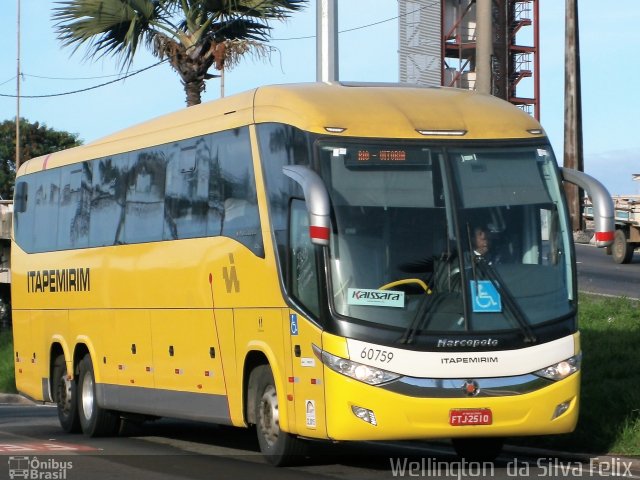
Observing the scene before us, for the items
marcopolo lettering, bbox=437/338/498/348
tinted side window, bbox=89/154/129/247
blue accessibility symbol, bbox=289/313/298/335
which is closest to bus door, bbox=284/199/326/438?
blue accessibility symbol, bbox=289/313/298/335

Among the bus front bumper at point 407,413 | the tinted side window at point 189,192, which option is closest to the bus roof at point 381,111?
the tinted side window at point 189,192

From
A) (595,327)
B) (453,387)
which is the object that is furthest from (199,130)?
(595,327)

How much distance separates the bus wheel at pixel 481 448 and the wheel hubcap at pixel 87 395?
6.40 metres

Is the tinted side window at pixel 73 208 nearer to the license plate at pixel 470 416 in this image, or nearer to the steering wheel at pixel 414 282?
→ the steering wheel at pixel 414 282

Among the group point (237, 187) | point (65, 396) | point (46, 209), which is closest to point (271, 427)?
point (237, 187)

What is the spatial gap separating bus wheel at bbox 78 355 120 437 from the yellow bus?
2878mm

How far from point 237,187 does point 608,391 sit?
475 centimetres

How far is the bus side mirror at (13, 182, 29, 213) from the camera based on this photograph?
2097 centimetres

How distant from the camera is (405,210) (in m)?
12.0

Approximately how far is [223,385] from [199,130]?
111 inches

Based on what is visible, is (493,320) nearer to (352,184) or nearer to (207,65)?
(352,184)

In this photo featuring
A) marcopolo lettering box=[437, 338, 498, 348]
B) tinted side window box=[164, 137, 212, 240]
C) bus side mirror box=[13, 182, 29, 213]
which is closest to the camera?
marcopolo lettering box=[437, 338, 498, 348]

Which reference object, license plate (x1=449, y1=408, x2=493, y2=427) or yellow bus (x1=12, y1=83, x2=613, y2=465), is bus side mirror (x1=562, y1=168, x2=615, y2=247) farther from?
license plate (x1=449, y1=408, x2=493, y2=427)

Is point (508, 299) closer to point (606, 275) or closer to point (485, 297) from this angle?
point (485, 297)
